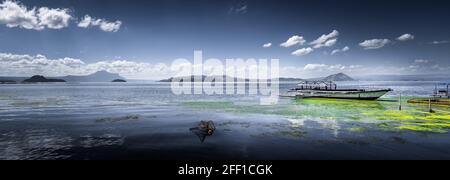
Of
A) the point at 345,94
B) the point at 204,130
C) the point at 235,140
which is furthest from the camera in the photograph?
the point at 345,94

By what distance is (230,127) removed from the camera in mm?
26516

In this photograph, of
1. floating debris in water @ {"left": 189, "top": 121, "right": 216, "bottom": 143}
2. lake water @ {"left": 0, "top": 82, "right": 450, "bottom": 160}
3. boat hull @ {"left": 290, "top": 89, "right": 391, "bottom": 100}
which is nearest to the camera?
lake water @ {"left": 0, "top": 82, "right": 450, "bottom": 160}

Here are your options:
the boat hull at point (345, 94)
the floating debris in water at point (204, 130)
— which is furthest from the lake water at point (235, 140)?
the boat hull at point (345, 94)

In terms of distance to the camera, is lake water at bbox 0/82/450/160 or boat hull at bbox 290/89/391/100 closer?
lake water at bbox 0/82/450/160

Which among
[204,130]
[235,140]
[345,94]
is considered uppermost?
[345,94]

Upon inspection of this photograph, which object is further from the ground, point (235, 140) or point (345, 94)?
point (345, 94)

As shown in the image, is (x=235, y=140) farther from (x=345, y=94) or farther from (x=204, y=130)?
(x=345, y=94)

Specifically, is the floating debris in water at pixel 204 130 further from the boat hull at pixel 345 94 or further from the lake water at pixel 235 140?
the boat hull at pixel 345 94

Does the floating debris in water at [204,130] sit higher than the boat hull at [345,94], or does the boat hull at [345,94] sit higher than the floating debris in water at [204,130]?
the boat hull at [345,94]

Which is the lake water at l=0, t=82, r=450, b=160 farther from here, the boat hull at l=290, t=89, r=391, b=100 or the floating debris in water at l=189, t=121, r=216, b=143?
the boat hull at l=290, t=89, r=391, b=100

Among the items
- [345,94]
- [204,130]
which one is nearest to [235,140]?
[204,130]

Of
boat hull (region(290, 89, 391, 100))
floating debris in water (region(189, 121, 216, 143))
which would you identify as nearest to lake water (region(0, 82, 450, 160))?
floating debris in water (region(189, 121, 216, 143))
